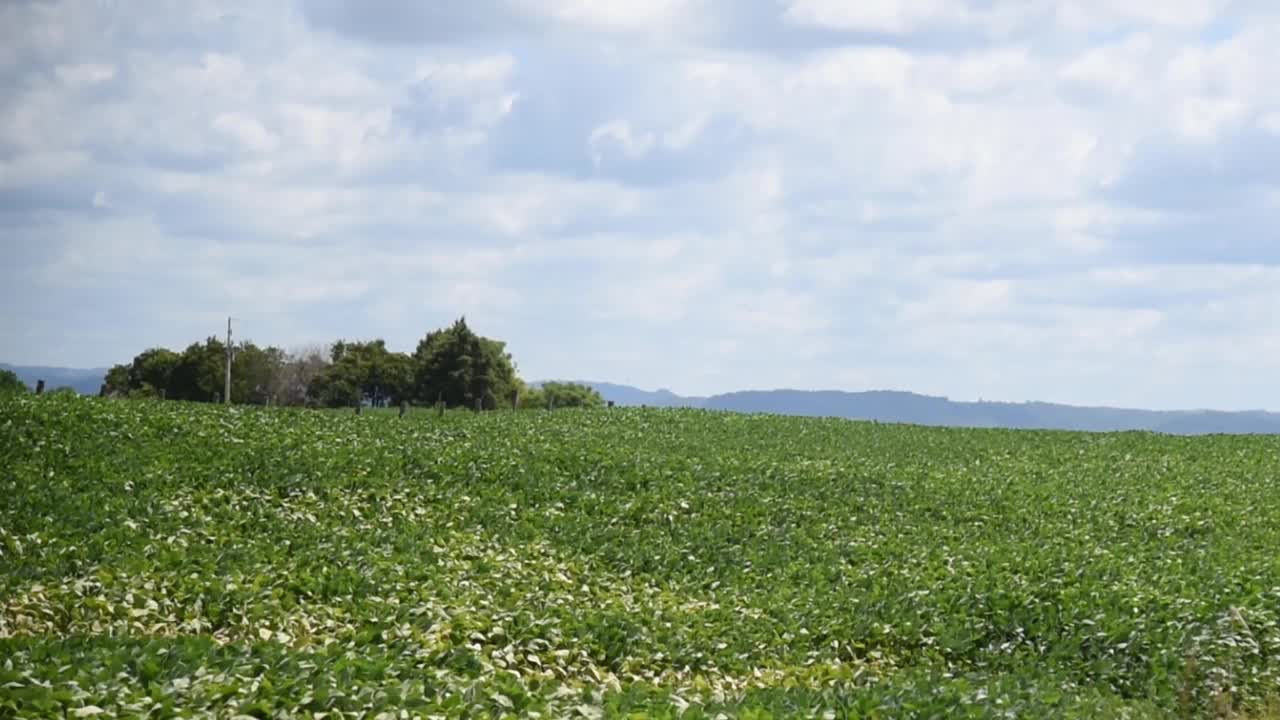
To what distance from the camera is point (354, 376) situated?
403 ft

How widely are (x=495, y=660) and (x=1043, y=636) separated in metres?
9.29

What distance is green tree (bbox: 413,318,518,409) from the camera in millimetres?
113875

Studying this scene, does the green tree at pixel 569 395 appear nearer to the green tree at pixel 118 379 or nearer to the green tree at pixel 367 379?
the green tree at pixel 367 379

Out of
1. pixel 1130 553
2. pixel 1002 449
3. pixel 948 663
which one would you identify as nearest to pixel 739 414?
pixel 1002 449

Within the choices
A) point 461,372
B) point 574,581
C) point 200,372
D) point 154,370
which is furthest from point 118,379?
point 574,581

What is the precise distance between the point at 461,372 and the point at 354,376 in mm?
14527

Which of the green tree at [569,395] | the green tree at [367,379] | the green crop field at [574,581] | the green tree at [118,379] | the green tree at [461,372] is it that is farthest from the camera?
the green tree at [569,395]

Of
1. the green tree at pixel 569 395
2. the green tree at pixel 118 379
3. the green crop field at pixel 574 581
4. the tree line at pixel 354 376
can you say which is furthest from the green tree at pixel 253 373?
the green crop field at pixel 574 581

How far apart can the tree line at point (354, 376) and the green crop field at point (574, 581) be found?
76962 millimetres

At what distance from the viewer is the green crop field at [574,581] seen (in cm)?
1412

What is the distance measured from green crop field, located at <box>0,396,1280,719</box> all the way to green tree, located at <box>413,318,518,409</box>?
2983 inches

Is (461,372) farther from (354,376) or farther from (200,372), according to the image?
(200,372)

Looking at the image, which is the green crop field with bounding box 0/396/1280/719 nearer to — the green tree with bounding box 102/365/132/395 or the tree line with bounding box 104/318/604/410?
the tree line with bounding box 104/318/604/410

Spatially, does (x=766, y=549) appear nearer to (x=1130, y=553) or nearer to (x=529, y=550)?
(x=529, y=550)
